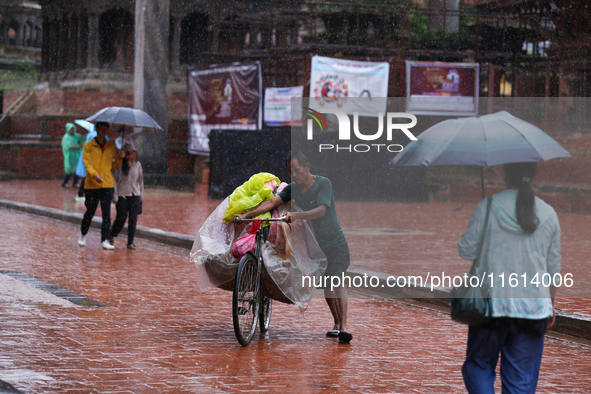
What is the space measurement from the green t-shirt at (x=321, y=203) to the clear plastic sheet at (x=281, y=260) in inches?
3.3

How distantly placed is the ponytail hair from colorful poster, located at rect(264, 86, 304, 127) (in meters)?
20.3

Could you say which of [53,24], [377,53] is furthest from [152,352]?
[53,24]

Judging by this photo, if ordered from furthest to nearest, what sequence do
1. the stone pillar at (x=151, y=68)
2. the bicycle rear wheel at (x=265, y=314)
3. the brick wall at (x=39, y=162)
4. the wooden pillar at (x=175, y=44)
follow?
the wooden pillar at (x=175, y=44) < the brick wall at (x=39, y=162) < the stone pillar at (x=151, y=68) < the bicycle rear wheel at (x=265, y=314)

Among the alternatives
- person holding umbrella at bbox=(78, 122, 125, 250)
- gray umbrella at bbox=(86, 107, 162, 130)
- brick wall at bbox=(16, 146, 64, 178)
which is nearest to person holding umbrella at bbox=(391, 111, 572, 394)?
gray umbrella at bbox=(86, 107, 162, 130)

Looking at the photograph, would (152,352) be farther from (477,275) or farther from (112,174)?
(112,174)

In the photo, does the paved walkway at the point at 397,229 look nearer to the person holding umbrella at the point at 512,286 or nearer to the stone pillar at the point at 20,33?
the person holding umbrella at the point at 512,286

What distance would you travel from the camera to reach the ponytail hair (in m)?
4.20

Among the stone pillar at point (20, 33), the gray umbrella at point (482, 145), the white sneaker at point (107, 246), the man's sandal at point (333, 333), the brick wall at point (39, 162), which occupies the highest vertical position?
the stone pillar at point (20, 33)

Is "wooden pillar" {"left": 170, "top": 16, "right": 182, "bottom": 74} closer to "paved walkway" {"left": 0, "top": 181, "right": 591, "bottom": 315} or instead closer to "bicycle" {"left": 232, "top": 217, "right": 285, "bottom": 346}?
"paved walkway" {"left": 0, "top": 181, "right": 591, "bottom": 315}

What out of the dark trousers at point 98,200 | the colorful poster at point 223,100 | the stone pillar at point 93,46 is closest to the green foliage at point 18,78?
the stone pillar at point 93,46

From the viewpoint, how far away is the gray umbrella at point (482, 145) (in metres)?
4.23

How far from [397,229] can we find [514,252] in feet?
38.9

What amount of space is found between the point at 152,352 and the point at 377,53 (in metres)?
21.1

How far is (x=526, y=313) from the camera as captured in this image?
4.18m
